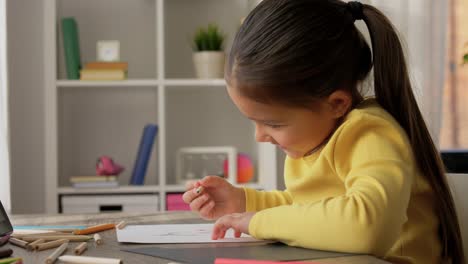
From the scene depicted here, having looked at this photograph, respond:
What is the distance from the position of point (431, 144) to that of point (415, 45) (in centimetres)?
231

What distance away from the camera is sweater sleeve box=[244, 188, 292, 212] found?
1237 mm

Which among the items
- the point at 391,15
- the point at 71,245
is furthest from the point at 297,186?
the point at 391,15

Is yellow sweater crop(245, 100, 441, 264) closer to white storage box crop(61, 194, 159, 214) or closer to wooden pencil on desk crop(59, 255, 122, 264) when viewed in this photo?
wooden pencil on desk crop(59, 255, 122, 264)

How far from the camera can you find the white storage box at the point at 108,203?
3008mm

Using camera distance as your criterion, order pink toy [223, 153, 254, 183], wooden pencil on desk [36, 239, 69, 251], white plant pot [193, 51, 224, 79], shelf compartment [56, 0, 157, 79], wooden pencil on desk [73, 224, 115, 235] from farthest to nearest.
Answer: shelf compartment [56, 0, 157, 79] → pink toy [223, 153, 254, 183] → white plant pot [193, 51, 224, 79] → wooden pencil on desk [73, 224, 115, 235] → wooden pencil on desk [36, 239, 69, 251]

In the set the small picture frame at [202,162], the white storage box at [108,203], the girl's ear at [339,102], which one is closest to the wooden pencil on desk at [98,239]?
the girl's ear at [339,102]

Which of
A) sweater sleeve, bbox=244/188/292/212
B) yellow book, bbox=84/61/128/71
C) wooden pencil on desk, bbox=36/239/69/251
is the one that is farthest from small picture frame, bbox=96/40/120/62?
wooden pencil on desk, bbox=36/239/69/251

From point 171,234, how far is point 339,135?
29cm

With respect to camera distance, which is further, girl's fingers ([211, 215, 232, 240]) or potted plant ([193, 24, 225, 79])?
potted plant ([193, 24, 225, 79])

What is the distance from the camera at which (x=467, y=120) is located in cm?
430

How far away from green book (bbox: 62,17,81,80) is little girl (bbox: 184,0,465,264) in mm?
2051

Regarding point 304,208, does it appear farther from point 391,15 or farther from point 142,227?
point 391,15

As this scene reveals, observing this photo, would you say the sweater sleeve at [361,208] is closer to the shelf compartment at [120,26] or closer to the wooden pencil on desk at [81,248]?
the wooden pencil on desk at [81,248]

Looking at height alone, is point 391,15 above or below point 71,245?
above
